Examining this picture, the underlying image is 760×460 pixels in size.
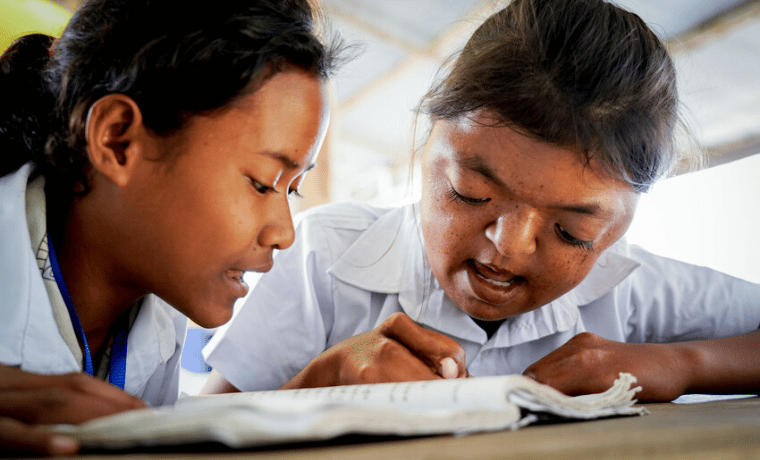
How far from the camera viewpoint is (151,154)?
2.18 ft

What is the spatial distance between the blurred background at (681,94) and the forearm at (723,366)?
211mm

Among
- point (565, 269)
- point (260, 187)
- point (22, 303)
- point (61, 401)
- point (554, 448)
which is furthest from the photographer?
point (565, 269)

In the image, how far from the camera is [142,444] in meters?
0.32

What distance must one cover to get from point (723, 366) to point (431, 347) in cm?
46

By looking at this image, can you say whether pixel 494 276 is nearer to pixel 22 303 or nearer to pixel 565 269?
pixel 565 269

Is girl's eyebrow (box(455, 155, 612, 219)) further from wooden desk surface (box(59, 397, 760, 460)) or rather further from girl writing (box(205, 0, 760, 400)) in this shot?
wooden desk surface (box(59, 397, 760, 460))

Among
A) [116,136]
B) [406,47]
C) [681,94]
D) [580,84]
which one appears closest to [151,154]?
[116,136]

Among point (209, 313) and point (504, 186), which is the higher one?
point (504, 186)

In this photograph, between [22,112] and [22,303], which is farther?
[22,112]

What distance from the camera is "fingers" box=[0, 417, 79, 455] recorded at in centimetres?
30

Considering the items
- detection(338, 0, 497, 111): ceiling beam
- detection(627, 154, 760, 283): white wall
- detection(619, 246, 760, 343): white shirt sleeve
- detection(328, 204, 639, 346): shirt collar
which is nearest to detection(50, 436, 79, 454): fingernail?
detection(328, 204, 639, 346): shirt collar

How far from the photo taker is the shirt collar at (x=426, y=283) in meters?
0.93

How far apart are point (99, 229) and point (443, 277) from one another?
0.47 metres

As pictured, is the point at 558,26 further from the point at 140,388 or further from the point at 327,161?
the point at 327,161
